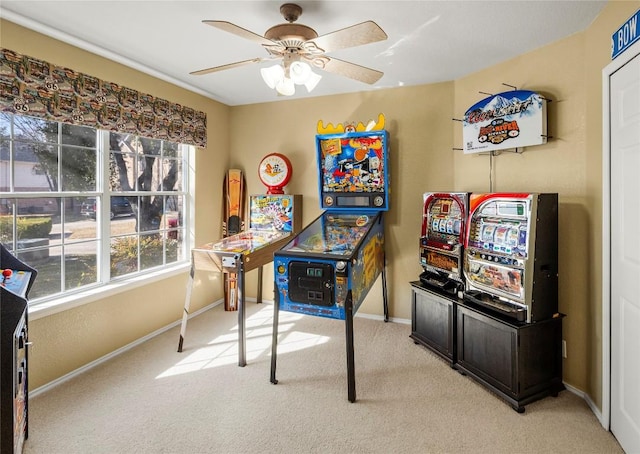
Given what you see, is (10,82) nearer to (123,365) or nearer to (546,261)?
(123,365)

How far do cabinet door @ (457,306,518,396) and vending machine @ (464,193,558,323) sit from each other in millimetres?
117

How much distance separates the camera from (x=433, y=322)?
3.00 m

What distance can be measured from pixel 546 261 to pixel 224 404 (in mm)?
2397

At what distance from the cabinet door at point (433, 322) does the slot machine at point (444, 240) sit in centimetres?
12

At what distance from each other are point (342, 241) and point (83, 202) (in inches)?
87.4

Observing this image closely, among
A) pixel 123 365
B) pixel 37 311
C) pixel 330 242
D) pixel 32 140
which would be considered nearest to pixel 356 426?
pixel 330 242

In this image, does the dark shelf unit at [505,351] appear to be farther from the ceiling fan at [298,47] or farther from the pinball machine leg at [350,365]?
the ceiling fan at [298,47]

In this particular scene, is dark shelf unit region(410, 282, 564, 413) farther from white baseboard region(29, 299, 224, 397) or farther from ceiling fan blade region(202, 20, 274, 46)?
white baseboard region(29, 299, 224, 397)

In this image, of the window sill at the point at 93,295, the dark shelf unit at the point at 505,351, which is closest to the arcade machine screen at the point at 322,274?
the dark shelf unit at the point at 505,351

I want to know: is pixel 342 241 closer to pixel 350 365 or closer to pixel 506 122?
pixel 350 365

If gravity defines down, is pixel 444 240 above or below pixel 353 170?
below

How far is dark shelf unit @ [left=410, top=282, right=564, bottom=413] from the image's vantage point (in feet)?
7.47

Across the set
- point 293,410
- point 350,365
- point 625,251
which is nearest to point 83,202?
point 293,410

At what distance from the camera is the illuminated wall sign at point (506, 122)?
2617 mm
